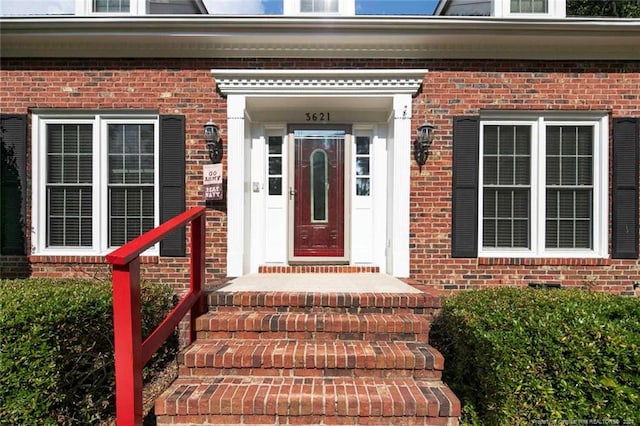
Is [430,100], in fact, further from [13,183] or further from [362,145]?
[13,183]

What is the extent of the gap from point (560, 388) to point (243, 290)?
8.51 ft

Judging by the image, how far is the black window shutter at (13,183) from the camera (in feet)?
13.8

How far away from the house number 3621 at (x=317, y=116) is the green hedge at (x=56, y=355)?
319 cm

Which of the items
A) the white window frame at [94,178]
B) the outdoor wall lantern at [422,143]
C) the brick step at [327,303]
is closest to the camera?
the brick step at [327,303]

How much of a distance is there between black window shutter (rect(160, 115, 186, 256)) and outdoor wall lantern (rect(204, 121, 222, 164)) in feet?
1.15

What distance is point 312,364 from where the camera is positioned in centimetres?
242

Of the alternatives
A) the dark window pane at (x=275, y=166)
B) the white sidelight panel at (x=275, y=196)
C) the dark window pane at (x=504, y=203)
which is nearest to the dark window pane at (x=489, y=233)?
the dark window pane at (x=504, y=203)

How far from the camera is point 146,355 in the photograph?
210 cm

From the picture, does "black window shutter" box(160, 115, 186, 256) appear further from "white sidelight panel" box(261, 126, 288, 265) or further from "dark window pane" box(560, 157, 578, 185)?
"dark window pane" box(560, 157, 578, 185)

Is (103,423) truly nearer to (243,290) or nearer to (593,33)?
(243,290)

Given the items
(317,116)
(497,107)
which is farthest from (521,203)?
(317,116)

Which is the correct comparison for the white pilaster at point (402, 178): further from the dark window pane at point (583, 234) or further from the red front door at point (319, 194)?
the dark window pane at point (583, 234)

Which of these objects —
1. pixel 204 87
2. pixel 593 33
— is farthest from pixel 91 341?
pixel 593 33

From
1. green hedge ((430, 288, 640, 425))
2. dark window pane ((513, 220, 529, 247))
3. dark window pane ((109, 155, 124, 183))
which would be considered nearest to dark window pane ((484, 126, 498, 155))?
dark window pane ((513, 220, 529, 247))
